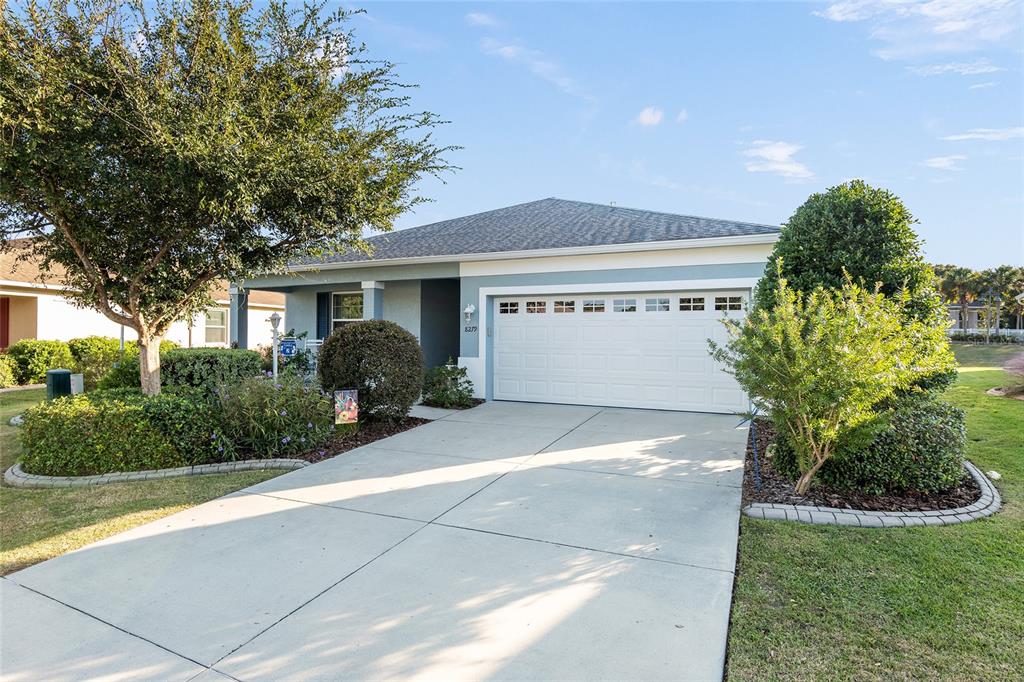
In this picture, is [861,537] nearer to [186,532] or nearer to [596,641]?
[596,641]

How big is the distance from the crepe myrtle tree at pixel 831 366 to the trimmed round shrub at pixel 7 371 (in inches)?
692

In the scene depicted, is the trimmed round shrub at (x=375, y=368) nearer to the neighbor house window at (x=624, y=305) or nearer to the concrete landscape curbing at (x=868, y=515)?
the neighbor house window at (x=624, y=305)

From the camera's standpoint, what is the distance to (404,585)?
3.36 meters

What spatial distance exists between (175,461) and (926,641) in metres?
7.04

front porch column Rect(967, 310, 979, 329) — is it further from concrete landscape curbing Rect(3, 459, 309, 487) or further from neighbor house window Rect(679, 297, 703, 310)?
concrete landscape curbing Rect(3, 459, 309, 487)

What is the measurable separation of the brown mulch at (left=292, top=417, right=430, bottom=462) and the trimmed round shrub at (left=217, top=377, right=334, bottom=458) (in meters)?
0.15

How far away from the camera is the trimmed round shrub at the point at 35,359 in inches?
555

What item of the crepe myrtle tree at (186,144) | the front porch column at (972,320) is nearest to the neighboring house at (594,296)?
the crepe myrtle tree at (186,144)

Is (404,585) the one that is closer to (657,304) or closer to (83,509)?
(83,509)

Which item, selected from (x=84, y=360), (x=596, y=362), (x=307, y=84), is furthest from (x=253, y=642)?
(x=84, y=360)

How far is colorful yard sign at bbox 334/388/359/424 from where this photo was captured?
7.50m

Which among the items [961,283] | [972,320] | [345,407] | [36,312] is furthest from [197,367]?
[972,320]

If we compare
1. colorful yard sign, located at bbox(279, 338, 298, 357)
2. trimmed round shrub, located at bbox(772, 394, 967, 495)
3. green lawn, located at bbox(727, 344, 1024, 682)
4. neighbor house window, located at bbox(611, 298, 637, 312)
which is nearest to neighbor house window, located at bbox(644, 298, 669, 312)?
neighbor house window, located at bbox(611, 298, 637, 312)

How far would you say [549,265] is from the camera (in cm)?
1066
